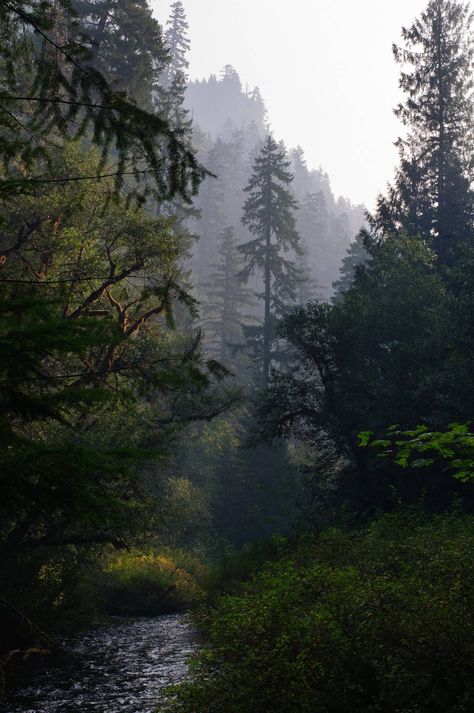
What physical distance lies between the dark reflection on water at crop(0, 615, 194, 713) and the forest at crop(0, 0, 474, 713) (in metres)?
0.09

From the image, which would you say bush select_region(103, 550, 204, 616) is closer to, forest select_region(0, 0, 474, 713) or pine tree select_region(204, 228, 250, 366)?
forest select_region(0, 0, 474, 713)

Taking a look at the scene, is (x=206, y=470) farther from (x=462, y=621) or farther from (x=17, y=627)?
(x=462, y=621)

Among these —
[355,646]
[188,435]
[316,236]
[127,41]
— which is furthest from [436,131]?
[316,236]

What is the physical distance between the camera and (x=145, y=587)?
22531mm

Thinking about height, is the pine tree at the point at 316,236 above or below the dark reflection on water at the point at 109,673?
above

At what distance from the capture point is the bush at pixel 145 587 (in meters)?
21.6

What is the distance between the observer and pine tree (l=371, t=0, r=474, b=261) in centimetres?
3288

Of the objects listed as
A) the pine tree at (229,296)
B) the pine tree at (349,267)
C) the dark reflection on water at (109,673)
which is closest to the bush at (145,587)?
the dark reflection on water at (109,673)

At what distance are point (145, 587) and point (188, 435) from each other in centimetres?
2234

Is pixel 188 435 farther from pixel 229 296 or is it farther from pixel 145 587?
pixel 229 296

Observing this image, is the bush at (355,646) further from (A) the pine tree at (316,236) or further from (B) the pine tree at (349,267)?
(A) the pine tree at (316,236)

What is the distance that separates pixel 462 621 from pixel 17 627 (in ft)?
32.0

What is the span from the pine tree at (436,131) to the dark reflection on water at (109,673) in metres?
23.5

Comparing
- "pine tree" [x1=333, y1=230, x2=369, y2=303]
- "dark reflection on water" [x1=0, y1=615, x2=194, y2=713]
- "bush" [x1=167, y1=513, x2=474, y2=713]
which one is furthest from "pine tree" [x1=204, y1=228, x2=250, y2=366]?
"bush" [x1=167, y1=513, x2=474, y2=713]
